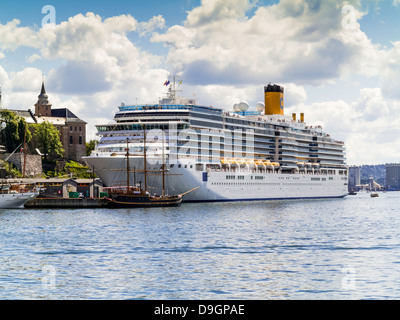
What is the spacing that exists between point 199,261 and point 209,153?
65695 millimetres

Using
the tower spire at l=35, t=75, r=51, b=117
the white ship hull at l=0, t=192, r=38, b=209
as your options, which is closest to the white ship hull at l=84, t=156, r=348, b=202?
the white ship hull at l=0, t=192, r=38, b=209

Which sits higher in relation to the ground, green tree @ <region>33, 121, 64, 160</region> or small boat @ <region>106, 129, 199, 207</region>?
green tree @ <region>33, 121, 64, 160</region>

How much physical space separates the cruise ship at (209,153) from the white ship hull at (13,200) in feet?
34.4

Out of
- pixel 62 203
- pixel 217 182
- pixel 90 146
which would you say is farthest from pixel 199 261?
pixel 90 146

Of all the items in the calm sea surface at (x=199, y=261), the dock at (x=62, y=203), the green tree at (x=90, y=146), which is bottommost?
the calm sea surface at (x=199, y=261)

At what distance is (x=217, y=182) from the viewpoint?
98688mm

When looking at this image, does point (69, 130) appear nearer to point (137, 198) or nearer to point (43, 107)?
point (43, 107)

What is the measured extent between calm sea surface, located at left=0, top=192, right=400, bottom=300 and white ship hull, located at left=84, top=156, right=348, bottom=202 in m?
34.5

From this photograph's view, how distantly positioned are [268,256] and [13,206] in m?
58.8

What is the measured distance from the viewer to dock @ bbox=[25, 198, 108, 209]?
8856 centimetres

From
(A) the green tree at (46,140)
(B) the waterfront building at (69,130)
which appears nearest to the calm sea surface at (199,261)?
(A) the green tree at (46,140)

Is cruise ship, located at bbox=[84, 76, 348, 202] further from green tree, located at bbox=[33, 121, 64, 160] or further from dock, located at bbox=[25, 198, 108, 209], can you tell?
green tree, located at bbox=[33, 121, 64, 160]

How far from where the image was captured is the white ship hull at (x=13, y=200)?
84938 millimetres

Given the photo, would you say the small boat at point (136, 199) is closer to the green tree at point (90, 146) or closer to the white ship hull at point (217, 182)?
the white ship hull at point (217, 182)
